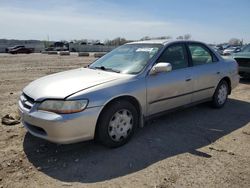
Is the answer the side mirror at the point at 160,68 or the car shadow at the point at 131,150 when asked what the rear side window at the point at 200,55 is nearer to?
the car shadow at the point at 131,150

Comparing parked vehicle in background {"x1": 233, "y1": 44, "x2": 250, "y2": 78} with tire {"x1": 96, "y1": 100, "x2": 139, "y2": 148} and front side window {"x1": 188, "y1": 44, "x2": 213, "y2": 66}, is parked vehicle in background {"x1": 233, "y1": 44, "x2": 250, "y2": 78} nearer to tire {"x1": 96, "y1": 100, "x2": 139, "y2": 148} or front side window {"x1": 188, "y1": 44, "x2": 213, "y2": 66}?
front side window {"x1": 188, "y1": 44, "x2": 213, "y2": 66}

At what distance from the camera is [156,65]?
4652 millimetres

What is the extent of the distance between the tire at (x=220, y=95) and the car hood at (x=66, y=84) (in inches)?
110

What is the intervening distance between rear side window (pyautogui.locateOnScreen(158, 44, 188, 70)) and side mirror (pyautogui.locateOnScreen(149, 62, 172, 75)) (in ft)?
1.15

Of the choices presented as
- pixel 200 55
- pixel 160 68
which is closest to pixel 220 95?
pixel 200 55

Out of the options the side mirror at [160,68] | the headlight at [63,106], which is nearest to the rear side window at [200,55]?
the side mirror at [160,68]

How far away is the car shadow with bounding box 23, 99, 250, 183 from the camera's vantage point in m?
3.65

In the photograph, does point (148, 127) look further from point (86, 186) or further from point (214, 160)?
point (86, 186)

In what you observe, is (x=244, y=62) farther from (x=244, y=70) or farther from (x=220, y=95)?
(x=220, y=95)

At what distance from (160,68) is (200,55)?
5.79 feet

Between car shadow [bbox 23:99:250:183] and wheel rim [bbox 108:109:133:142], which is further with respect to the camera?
wheel rim [bbox 108:109:133:142]

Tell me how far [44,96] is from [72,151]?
0.93 m

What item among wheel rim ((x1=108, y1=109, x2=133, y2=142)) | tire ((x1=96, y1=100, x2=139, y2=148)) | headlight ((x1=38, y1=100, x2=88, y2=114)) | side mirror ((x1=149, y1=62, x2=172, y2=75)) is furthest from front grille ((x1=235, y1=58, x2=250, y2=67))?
headlight ((x1=38, y1=100, x2=88, y2=114))

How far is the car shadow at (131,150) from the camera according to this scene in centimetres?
365
